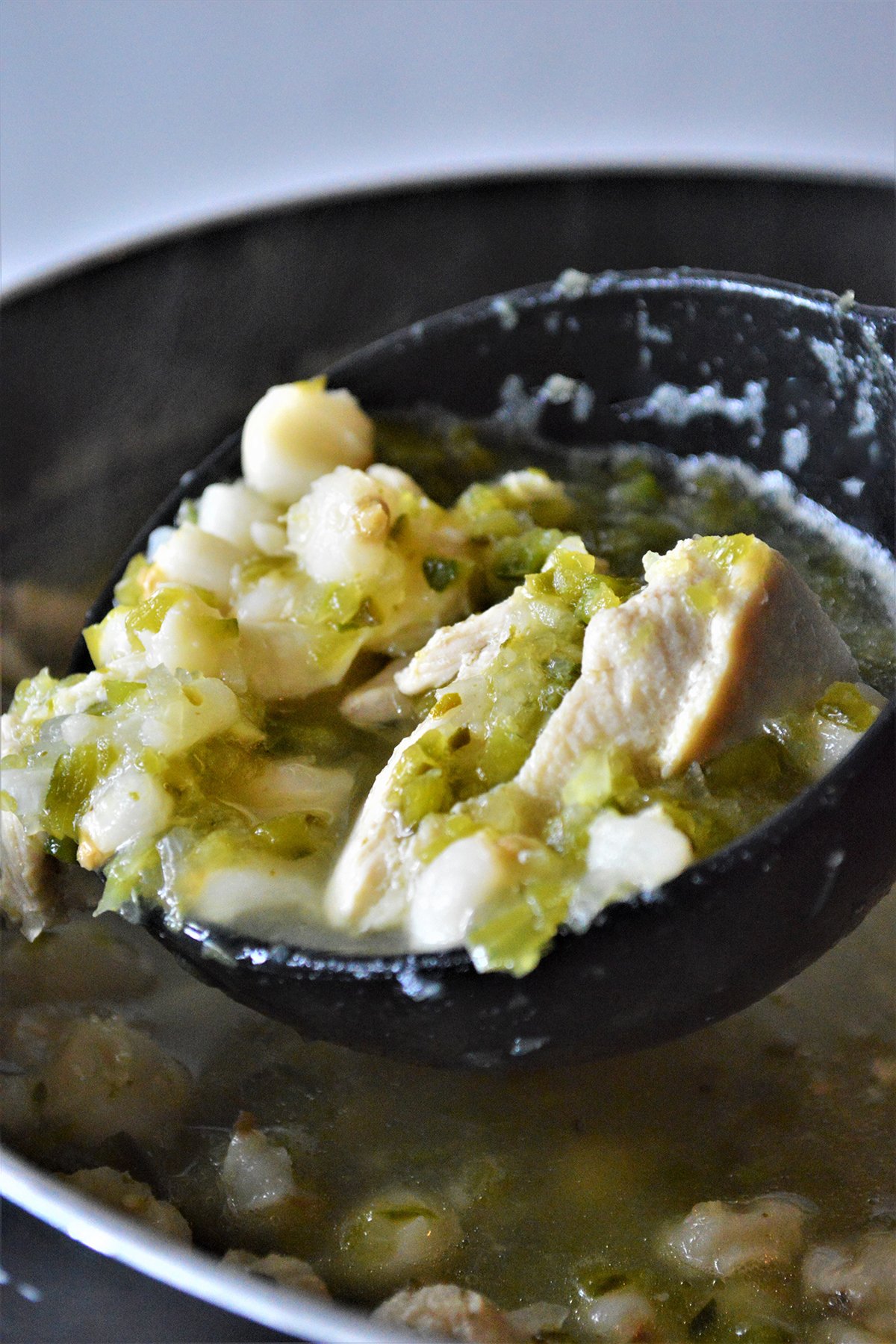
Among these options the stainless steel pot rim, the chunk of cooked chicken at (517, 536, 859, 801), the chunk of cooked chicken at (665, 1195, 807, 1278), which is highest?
the chunk of cooked chicken at (517, 536, 859, 801)

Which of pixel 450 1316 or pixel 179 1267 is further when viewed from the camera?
pixel 450 1316

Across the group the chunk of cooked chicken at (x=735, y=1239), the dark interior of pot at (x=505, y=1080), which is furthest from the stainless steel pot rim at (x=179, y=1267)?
the chunk of cooked chicken at (x=735, y=1239)

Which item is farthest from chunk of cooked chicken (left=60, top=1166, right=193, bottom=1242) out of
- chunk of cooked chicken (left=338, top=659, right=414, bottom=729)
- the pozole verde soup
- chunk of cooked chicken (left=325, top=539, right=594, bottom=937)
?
chunk of cooked chicken (left=338, top=659, right=414, bottom=729)

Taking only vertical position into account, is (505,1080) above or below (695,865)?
below

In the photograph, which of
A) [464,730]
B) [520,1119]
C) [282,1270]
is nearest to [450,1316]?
[282,1270]

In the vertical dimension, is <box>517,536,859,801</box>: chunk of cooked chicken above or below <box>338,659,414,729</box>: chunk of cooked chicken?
above

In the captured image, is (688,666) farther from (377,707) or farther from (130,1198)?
(130,1198)

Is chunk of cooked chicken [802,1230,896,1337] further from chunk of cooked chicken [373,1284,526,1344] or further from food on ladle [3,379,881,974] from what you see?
food on ladle [3,379,881,974]

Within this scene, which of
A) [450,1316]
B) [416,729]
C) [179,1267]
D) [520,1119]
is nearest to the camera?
[179,1267]
